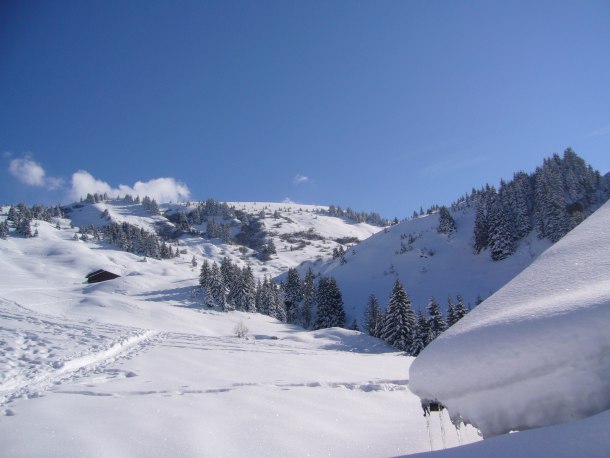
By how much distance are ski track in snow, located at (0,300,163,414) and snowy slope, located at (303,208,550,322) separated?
55.3m

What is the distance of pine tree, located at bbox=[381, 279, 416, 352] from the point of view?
132 feet

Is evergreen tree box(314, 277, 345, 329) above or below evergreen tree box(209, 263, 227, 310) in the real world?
below

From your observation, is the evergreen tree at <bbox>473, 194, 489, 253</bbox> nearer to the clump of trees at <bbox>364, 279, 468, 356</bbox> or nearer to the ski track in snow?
the clump of trees at <bbox>364, 279, 468, 356</bbox>

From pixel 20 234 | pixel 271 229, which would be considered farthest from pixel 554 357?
pixel 271 229

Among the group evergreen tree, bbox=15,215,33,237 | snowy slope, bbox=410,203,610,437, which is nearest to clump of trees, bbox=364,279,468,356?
snowy slope, bbox=410,203,610,437

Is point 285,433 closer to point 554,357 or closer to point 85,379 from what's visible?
point 554,357

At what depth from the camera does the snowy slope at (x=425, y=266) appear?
Answer: 68.7 m

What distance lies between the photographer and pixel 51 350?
1694 cm

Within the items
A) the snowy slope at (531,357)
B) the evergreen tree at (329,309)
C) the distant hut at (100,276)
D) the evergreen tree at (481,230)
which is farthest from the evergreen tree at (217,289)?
the snowy slope at (531,357)

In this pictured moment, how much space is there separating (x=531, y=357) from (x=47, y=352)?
2015cm

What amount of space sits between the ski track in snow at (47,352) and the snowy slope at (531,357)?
10.2 meters

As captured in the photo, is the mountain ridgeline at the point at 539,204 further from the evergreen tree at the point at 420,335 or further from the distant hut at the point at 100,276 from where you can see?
the distant hut at the point at 100,276

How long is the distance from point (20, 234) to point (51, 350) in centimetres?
11692

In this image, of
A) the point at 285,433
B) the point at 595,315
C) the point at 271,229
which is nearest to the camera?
the point at 595,315
